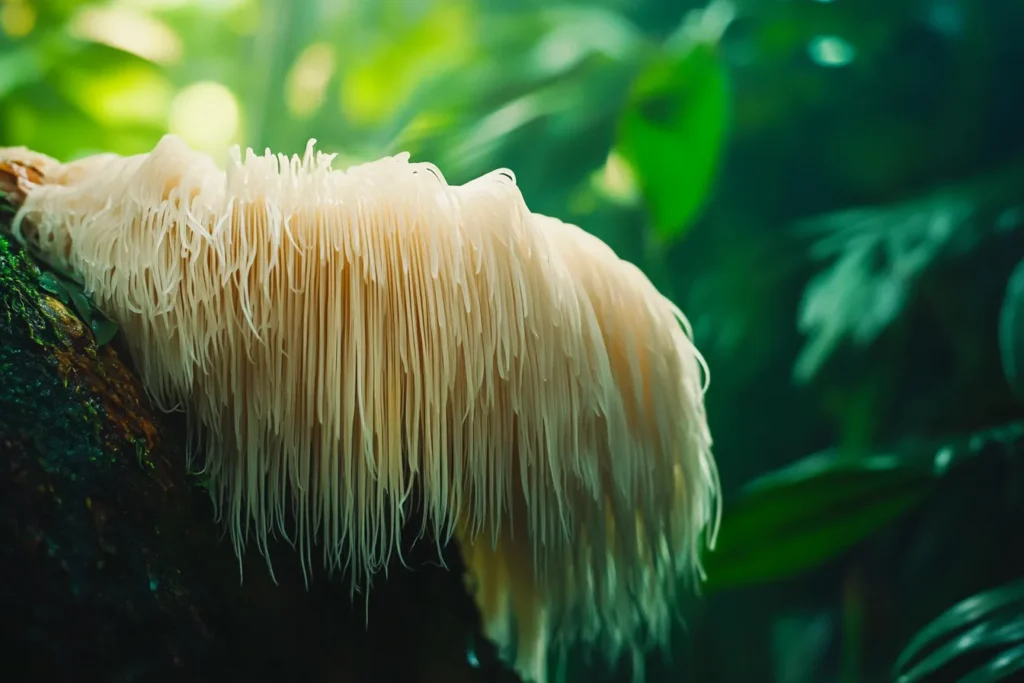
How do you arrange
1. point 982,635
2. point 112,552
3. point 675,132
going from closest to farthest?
1. point 112,552
2. point 982,635
3. point 675,132

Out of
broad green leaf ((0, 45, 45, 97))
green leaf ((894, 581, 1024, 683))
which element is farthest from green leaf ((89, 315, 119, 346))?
broad green leaf ((0, 45, 45, 97))

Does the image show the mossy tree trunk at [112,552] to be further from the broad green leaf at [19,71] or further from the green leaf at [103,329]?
the broad green leaf at [19,71]

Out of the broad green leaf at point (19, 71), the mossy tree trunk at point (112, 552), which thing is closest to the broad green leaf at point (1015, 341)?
the mossy tree trunk at point (112, 552)

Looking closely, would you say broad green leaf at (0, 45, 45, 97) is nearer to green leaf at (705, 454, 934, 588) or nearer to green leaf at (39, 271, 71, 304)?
green leaf at (39, 271, 71, 304)

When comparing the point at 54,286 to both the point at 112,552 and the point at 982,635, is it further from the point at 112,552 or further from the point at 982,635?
the point at 982,635

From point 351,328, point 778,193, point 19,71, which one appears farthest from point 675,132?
point 19,71

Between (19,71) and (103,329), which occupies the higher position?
(19,71)
